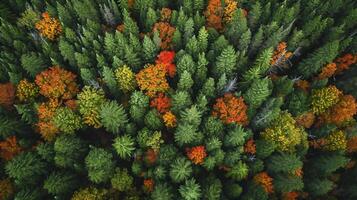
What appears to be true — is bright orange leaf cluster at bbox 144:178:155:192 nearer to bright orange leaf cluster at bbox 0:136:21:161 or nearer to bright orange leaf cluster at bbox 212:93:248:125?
bright orange leaf cluster at bbox 212:93:248:125

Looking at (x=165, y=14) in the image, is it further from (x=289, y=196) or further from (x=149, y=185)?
(x=289, y=196)

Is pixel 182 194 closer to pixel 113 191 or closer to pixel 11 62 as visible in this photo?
pixel 113 191

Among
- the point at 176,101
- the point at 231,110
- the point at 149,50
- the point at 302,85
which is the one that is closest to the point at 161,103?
the point at 176,101

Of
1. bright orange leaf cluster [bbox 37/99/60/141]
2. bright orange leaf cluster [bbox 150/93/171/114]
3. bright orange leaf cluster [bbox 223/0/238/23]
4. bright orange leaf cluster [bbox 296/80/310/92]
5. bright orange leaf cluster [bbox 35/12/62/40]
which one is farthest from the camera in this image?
bright orange leaf cluster [bbox 223/0/238/23]

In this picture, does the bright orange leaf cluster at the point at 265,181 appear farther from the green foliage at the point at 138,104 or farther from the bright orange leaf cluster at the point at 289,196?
the green foliage at the point at 138,104

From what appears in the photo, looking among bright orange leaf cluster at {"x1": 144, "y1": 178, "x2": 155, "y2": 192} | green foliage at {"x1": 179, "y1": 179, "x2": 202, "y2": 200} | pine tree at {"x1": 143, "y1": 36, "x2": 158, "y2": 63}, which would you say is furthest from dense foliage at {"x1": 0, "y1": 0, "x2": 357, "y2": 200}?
pine tree at {"x1": 143, "y1": 36, "x2": 158, "y2": 63}

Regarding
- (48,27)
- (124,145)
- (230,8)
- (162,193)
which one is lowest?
(162,193)
